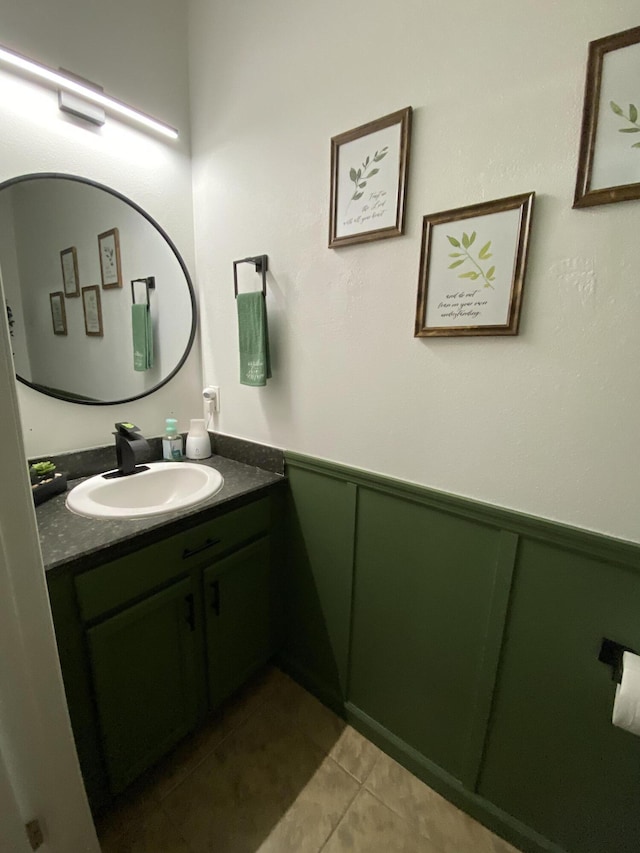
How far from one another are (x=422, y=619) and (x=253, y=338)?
1099mm

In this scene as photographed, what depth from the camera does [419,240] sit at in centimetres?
93

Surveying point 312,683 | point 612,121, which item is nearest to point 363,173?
point 612,121

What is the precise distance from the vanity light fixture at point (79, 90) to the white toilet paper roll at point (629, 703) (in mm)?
2137

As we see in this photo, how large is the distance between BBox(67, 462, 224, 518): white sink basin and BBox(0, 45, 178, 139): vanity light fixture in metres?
1.22

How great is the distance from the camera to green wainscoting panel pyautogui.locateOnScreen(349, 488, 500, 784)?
3.23ft

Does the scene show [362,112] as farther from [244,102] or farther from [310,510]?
[310,510]

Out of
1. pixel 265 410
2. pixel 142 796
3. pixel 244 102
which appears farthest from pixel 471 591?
pixel 244 102

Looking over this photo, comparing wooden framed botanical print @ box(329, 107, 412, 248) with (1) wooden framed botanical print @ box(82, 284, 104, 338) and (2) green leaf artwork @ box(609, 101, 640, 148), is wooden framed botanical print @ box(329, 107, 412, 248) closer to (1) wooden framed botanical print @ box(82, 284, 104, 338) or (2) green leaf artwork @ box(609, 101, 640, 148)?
(2) green leaf artwork @ box(609, 101, 640, 148)

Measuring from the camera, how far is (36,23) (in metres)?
1.04

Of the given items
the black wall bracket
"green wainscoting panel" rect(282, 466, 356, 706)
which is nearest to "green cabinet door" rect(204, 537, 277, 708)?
"green wainscoting panel" rect(282, 466, 356, 706)

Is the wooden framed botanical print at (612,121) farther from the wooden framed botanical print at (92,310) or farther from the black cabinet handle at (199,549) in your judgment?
the wooden framed botanical print at (92,310)

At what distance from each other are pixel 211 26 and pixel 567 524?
2040mm

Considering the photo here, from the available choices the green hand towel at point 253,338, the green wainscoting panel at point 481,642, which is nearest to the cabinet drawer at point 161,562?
the green wainscoting panel at point 481,642

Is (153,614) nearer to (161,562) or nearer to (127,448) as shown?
(161,562)
